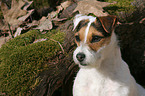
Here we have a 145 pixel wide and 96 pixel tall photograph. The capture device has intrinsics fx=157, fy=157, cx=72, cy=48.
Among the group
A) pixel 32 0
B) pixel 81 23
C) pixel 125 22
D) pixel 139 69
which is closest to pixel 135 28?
pixel 125 22

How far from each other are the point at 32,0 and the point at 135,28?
2974 mm

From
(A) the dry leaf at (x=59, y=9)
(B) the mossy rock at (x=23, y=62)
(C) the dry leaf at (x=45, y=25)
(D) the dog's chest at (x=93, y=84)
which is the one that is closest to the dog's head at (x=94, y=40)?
(D) the dog's chest at (x=93, y=84)

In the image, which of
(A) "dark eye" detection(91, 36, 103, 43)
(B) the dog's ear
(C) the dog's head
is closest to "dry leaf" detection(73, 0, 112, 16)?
(C) the dog's head

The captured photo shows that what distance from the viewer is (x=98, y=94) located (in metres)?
2.89

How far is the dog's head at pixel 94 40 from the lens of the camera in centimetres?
252

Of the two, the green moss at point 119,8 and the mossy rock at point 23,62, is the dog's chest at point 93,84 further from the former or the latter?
the green moss at point 119,8

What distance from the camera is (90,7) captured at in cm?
374

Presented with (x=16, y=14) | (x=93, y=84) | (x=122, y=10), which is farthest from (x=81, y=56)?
(x=16, y=14)

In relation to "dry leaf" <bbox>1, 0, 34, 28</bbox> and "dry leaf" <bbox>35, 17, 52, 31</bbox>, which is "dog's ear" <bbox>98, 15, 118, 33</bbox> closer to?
"dry leaf" <bbox>35, 17, 52, 31</bbox>

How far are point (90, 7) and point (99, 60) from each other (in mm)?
1550

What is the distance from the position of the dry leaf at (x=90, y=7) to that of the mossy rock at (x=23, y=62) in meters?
0.80

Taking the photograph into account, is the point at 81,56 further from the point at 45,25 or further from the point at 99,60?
the point at 45,25

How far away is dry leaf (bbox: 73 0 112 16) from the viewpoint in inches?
143

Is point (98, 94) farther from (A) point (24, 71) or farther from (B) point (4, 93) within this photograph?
(B) point (4, 93)
